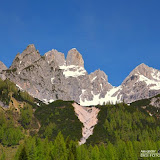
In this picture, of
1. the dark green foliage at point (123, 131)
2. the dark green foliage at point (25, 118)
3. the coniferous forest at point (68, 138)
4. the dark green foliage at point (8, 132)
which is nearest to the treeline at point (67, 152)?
the coniferous forest at point (68, 138)

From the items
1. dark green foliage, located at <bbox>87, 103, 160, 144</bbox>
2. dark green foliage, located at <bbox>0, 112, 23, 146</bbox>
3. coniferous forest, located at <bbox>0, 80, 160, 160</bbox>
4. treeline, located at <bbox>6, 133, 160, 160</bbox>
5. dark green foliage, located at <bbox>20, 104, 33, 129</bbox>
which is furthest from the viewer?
dark green foliage, located at <bbox>20, 104, 33, 129</bbox>

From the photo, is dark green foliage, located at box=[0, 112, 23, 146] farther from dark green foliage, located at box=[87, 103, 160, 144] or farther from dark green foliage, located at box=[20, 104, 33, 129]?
dark green foliage, located at box=[87, 103, 160, 144]

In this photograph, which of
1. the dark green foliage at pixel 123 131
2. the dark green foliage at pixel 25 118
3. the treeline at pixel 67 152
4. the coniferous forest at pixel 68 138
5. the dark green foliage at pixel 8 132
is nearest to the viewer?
the treeline at pixel 67 152

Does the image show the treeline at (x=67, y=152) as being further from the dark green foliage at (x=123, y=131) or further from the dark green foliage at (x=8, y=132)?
the dark green foliage at (x=123, y=131)

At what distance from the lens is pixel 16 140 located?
153 metres

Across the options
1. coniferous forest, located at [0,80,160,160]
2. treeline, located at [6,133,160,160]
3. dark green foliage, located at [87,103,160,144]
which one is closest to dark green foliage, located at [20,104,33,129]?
coniferous forest, located at [0,80,160,160]

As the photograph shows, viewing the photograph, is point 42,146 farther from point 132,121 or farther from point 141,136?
point 132,121

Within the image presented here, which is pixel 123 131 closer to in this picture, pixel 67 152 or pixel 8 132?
pixel 67 152

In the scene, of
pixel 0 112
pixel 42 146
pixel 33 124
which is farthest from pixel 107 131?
pixel 0 112

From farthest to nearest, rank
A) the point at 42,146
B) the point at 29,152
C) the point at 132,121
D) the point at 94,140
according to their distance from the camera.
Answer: the point at 132,121
the point at 94,140
the point at 42,146
the point at 29,152

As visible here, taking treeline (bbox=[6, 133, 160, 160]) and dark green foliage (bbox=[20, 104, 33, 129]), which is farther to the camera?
dark green foliage (bbox=[20, 104, 33, 129])

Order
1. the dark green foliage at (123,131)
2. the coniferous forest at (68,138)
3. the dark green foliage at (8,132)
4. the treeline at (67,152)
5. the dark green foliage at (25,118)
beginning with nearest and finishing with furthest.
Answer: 1. the treeline at (67,152)
2. the coniferous forest at (68,138)
3. the dark green foliage at (8,132)
4. the dark green foliage at (123,131)
5. the dark green foliage at (25,118)

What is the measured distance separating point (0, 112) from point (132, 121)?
11837cm

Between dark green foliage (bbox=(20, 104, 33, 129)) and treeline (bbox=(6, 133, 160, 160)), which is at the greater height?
dark green foliage (bbox=(20, 104, 33, 129))
